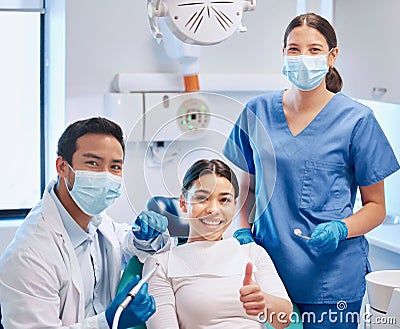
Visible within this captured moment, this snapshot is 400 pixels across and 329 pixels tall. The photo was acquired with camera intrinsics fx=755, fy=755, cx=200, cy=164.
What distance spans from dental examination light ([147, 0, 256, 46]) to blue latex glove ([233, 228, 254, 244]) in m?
0.61

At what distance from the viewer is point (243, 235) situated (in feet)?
6.18

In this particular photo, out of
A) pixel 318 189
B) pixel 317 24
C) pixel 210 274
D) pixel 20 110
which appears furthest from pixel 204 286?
pixel 20 110

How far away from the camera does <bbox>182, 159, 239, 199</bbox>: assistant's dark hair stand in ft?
5.49

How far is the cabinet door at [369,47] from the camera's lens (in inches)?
98.0

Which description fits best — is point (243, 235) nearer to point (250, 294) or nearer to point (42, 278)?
point (250, 294)

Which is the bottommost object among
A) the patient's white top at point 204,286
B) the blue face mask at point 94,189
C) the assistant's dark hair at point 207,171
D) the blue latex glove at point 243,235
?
the patient's white top at point 204,286

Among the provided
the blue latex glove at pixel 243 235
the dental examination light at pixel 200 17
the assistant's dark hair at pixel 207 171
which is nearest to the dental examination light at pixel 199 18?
the dental examination light at pixel 200 17

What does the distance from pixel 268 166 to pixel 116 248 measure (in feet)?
1.41

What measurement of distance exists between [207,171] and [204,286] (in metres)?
0.27

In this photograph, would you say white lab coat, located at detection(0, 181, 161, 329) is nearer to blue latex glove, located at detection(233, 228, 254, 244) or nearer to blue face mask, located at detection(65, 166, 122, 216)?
blue face mask, located at detection(65, 166, 122, 216)

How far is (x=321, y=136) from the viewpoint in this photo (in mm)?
1968

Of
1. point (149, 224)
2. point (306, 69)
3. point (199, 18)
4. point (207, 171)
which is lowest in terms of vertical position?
point (149, 224)

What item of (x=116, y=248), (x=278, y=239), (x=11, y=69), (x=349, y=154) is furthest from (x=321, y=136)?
(x=11, y=69)

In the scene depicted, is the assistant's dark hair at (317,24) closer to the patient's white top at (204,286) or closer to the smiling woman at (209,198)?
the smiling woman at (209,198)
